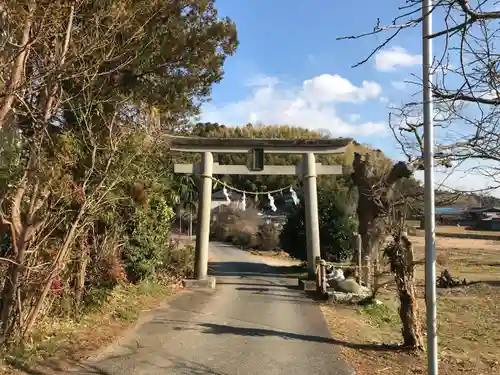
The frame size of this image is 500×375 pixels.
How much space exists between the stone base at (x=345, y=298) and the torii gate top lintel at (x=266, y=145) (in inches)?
192

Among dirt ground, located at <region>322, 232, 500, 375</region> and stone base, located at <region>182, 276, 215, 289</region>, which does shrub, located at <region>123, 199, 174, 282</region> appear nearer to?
stone base, located at <region>182, 276, 215, 289</region>

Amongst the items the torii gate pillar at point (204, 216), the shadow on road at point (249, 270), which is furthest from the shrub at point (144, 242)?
the shadow on road at point (249, 270)

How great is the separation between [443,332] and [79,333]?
279 inches

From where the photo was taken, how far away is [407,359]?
7.62 meters

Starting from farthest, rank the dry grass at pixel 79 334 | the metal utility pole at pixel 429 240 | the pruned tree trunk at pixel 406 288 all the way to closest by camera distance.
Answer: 1. the pruned tree trunk at pixel 406 288
2. the dry grass at pixel 79 334
3. the metal utility pole at pixel 429 240

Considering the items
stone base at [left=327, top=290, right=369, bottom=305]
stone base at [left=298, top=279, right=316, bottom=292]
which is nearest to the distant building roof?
stone base at [left=327, top=290, right=369, bottom=305]

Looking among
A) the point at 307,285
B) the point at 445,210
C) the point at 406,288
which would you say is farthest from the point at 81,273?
the point at 445,210

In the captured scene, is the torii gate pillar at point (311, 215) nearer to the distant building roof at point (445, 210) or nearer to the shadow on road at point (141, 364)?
the distant building roof at point (445, 210)

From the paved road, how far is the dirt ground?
0.44 metres

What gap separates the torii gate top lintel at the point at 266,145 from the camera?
Answer: 49.9 ft

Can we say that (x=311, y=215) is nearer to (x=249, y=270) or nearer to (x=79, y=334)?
(x=249, y=270)

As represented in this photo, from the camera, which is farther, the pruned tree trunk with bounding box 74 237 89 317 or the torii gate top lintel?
the torii gate top lintel

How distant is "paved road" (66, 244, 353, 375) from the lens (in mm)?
6504

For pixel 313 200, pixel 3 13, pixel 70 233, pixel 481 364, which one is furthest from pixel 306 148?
pixel 3 13
